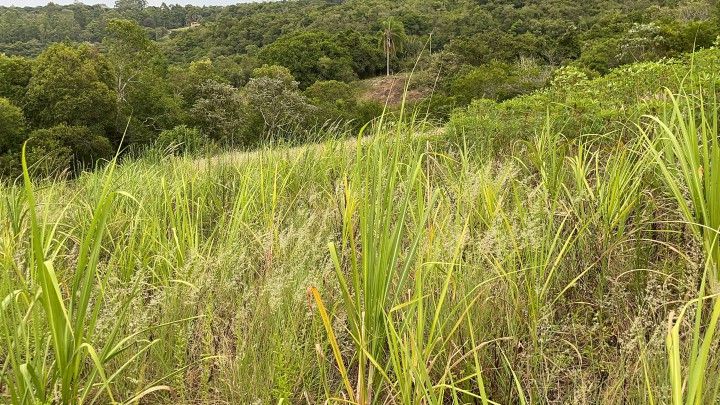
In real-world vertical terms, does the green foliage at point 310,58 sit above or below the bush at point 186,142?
above

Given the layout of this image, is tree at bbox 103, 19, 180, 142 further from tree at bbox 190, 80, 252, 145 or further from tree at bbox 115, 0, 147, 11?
tree at bbox 115, 0, 147, 11

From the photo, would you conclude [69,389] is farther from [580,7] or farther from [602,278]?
[580,7]

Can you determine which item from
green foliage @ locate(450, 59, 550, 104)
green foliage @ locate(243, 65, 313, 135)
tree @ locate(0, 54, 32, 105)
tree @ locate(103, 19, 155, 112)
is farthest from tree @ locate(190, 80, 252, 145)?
green foliage @ locate(450, 59, 550, 104)

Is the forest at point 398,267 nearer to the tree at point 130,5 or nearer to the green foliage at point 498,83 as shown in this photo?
the green foliage at point 498,83

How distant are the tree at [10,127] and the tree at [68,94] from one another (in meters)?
1.47

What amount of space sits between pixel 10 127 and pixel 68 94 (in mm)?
3147

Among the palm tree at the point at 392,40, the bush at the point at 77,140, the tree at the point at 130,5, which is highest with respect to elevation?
the tree at the point at 130,5

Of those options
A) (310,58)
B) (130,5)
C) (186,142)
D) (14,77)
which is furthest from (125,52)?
(130,5)

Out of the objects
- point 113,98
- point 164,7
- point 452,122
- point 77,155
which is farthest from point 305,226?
point 164,7

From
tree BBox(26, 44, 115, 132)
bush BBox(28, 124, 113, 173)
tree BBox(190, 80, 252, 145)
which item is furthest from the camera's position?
tree BBox(190, 80, 252, 145)

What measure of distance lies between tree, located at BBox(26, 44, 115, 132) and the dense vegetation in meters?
0.07

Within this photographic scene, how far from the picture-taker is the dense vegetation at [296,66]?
20297 millimetres

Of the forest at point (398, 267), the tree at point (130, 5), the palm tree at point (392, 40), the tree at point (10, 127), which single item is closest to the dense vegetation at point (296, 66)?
the tree at point (10, 127)

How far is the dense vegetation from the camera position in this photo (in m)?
20.3
